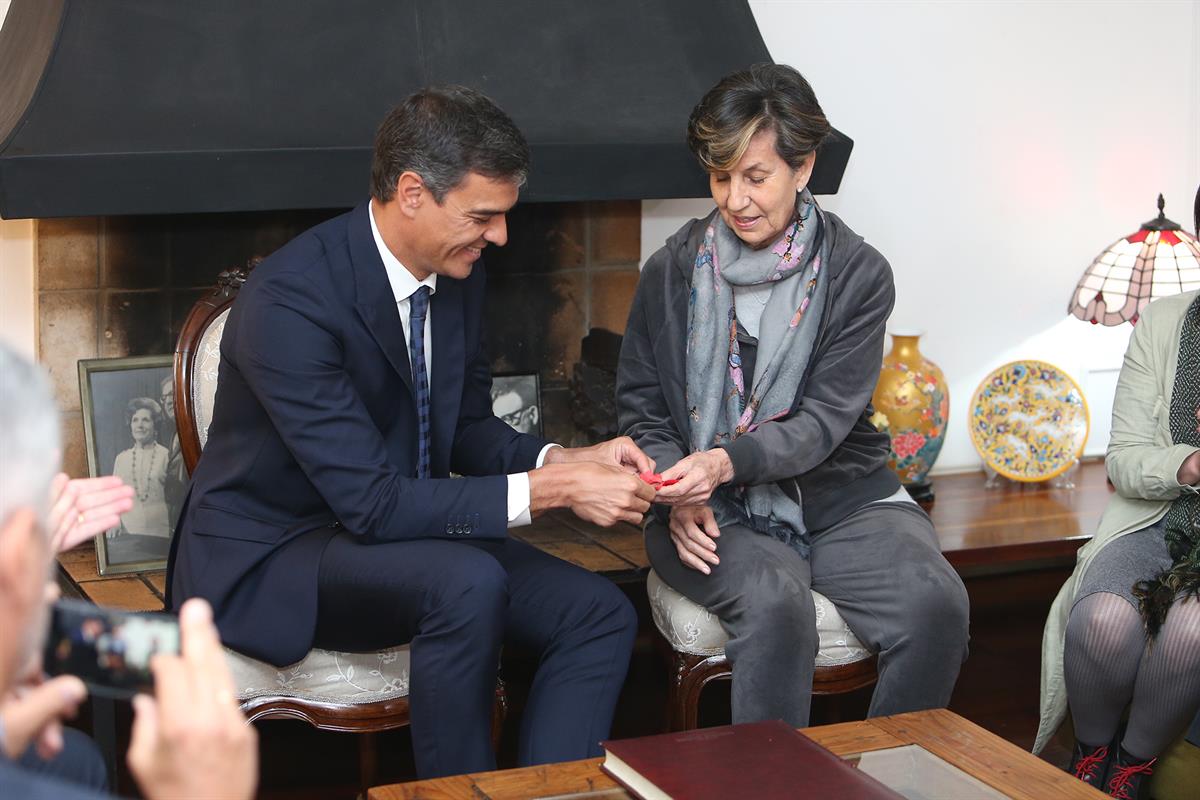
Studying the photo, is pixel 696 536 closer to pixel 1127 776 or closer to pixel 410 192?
pixel 410 192

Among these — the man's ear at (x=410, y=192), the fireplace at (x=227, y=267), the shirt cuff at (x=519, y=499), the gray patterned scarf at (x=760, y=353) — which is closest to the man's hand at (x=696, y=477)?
the gray patterned scarf at (x=760, y=353)

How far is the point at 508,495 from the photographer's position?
2.05 meters

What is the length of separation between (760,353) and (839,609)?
46cm

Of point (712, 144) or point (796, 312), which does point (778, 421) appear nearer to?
point (796, 312)

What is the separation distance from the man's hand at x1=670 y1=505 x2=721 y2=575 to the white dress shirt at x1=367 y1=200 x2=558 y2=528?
30 cm

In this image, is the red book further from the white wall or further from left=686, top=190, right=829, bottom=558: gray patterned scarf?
the white wall

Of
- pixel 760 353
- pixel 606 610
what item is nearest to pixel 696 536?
pixel 606 610

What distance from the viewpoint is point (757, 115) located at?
2.29m

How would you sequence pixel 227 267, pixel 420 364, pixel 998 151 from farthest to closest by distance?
pixel 998 151 → pixel 227 267 → pixel 420 364

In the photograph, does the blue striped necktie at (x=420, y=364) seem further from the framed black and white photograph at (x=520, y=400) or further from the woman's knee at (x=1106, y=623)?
the woman's knee at (x=1106, y=623)

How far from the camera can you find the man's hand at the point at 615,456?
7.37 ft

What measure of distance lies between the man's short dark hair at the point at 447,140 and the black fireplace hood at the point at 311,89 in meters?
0.64

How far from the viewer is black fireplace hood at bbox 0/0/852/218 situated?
2.52m

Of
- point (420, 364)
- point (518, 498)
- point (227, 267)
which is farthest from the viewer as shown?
point (227, 267)
